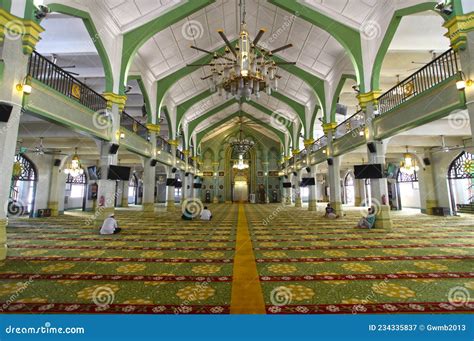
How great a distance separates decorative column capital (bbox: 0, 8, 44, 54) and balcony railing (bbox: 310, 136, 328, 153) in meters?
9.66

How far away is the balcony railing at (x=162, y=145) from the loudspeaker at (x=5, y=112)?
23.1 ft

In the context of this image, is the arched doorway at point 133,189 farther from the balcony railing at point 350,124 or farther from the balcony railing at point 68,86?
the balcony railing at point 350,124

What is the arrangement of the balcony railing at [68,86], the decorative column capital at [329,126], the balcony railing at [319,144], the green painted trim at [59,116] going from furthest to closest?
the balcony railing at [319,144], the decorative column capital at [329,126], the balcony railing at [68,86], the green painted trim at [59,116]

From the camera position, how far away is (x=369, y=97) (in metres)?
6.75

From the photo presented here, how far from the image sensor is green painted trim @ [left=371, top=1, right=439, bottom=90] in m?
4.79

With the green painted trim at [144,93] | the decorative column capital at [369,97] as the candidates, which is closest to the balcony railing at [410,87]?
the decorative column capital at [369,97]

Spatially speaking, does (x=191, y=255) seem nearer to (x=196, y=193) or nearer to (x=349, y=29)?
(x=349, y=29)

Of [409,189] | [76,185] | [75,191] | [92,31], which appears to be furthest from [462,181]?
[75,191]

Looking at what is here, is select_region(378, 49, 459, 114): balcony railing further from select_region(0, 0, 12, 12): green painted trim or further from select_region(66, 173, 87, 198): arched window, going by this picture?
select_region(66, 173, 87, 198): arched window

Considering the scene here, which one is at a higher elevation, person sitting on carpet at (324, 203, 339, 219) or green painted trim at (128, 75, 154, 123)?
green painted trim at (128, 75, 154, 123)

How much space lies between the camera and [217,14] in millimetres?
8227

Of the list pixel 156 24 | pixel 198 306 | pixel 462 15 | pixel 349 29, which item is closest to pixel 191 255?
pixel 198 306

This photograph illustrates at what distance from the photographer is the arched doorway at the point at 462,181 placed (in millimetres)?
9992

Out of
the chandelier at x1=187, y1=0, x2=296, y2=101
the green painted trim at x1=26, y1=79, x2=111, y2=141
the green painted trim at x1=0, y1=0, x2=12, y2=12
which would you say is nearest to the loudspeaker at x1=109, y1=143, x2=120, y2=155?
the green painted trim at x1=26, y1=79, x2=111, y2=141
